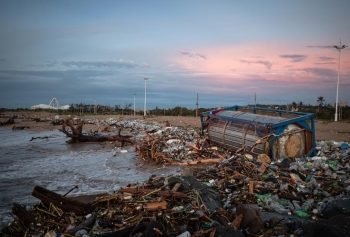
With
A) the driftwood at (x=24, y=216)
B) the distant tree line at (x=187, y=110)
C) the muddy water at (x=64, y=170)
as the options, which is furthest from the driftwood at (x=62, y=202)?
the distant tree line at (x=187, y=110)

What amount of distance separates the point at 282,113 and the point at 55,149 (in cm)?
1093

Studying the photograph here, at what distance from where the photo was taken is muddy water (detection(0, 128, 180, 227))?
895cm

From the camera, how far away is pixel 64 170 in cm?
1178

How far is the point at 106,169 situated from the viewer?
467 inches

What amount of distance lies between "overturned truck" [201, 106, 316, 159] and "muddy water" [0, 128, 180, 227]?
99.9 inches

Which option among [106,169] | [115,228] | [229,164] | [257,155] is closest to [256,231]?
[115,228]

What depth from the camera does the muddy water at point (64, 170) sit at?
8.95 metres

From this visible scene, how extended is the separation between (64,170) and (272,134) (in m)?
7.02

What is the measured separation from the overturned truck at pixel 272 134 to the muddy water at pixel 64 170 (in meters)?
2.54

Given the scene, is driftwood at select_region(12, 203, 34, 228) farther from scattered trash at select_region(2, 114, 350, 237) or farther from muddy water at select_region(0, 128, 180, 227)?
muddy water at select_region(0, 128, 180, 227)

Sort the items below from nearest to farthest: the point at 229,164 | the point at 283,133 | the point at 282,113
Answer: the point at 229,164 → the point at 283,133 → the point at 282,113

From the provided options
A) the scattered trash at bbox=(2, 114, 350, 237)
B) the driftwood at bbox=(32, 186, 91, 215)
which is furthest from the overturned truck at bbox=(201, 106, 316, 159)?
the driftwood at bbox=(32, 186, 91, 215)

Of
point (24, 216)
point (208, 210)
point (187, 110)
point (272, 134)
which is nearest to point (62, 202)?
point (24, 216)

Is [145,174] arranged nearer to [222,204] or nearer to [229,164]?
[229,164]
